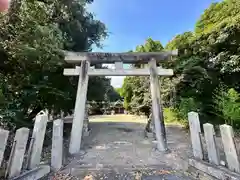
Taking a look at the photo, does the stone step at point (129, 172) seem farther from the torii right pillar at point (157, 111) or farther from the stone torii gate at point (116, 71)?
the stone torii gate at point (116, 71)

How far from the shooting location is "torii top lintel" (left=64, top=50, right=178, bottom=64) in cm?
448

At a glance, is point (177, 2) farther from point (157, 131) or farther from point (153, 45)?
point (157, 131)

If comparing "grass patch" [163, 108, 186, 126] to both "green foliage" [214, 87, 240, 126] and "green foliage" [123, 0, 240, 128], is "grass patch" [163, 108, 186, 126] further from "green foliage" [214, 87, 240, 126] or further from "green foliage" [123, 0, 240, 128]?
"green foliage" [214, 87, 240, 126]

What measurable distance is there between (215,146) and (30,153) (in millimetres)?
2543

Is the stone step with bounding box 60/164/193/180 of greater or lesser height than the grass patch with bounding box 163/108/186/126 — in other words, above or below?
below

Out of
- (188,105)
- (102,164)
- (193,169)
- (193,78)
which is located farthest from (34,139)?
(193,78)

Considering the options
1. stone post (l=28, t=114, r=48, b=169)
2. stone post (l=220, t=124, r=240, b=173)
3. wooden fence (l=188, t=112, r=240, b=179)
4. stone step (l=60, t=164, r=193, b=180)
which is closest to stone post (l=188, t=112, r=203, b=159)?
wooden fence (l=188, t=112, r=240, b=179)

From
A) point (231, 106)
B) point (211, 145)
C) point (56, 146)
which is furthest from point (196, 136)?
point (231, 106)

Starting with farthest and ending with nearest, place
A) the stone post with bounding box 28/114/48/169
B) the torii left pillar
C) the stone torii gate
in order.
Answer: the stone torii gate < the torii left pillar < the stone post with bounding box 28/114/48/169

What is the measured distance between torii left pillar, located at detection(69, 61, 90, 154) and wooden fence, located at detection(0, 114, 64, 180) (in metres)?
0.83

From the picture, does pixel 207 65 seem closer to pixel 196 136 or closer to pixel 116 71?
pixel 116 71

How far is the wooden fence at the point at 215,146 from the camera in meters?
2.30

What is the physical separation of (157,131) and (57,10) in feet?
14.0

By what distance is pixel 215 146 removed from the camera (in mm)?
2576
